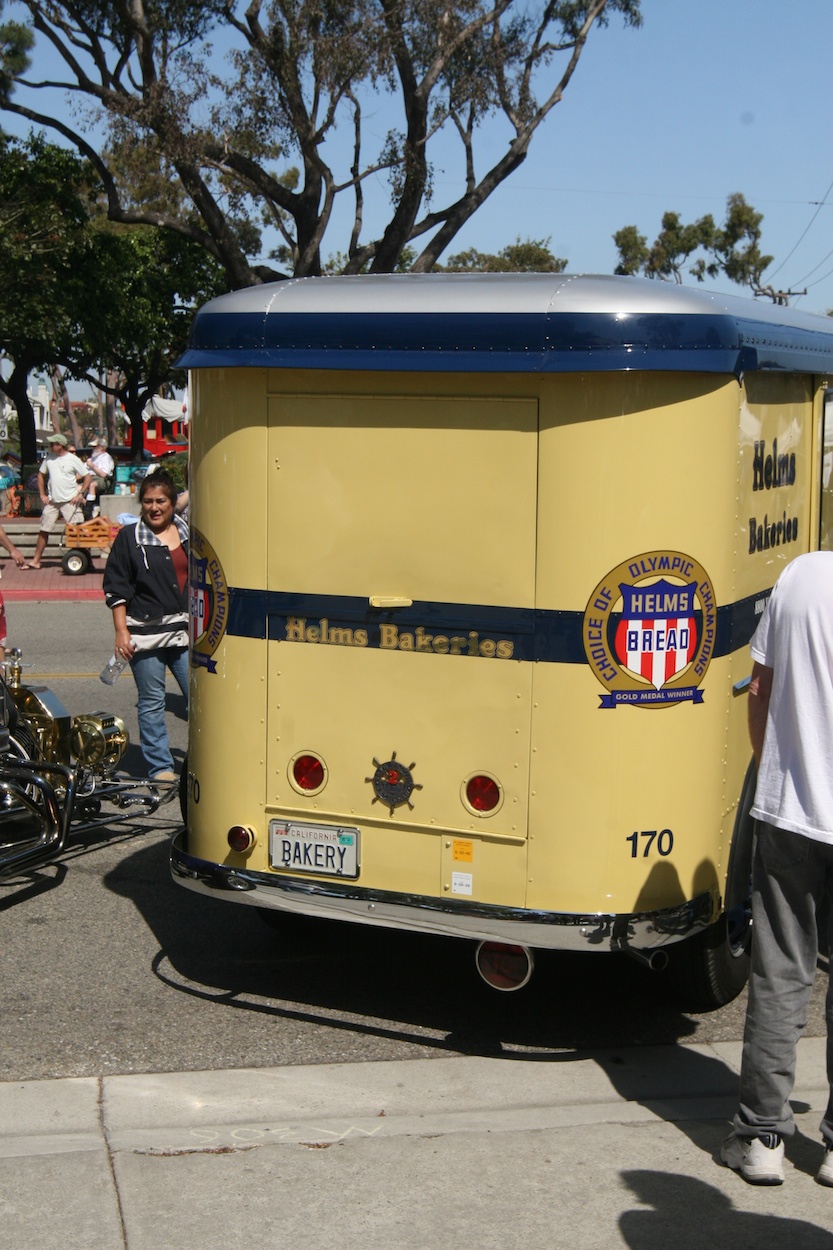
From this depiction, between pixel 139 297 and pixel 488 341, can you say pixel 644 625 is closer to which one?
pixel 488 341

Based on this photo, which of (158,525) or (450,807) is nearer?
(450,807)

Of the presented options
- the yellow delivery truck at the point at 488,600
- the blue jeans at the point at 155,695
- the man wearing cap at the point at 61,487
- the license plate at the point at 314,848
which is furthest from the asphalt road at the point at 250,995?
the man wearing cap at the point at 61,487

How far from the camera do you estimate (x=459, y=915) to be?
456 cm

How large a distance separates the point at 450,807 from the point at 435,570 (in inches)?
31.8

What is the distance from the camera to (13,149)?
27.4 meters

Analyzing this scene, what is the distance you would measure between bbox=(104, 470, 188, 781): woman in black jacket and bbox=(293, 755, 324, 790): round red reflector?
288 cm

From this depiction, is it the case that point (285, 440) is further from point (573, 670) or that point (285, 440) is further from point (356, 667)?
point (573, 670)

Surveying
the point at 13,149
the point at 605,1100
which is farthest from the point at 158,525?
the point at 13,149

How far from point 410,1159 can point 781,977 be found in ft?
3.99

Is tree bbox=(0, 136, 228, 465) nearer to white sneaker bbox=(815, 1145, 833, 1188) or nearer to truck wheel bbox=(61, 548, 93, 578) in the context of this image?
truck wheel bbox=(61, 548, 93, 578)

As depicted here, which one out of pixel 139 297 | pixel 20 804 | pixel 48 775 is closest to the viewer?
pixel 20 804

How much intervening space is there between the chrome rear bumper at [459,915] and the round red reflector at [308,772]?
13.3 inches

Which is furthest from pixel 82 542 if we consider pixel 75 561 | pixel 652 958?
pixel 652 958

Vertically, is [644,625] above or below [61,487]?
below
